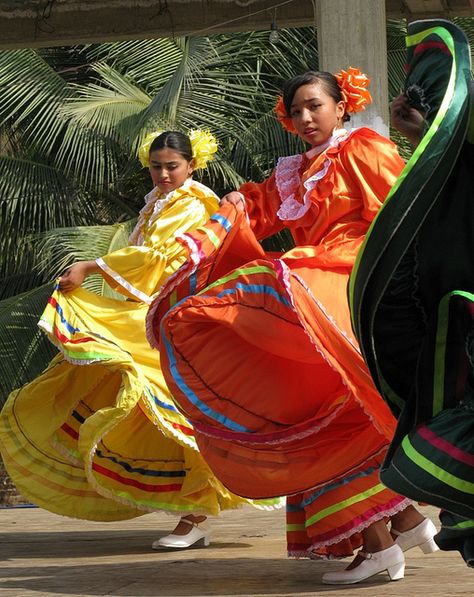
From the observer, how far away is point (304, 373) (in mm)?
4062

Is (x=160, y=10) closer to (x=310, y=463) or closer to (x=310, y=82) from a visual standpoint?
(x=310, y=82)

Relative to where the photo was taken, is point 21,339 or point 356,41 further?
point 21,339

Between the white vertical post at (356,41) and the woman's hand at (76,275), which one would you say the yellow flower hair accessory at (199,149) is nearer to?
the woman's hand at (76,275)

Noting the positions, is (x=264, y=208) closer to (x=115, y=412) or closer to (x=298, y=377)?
(x=298, y=377)

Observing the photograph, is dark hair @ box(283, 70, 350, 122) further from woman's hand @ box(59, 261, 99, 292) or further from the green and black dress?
the green and black dress

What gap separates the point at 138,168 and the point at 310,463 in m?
8.25

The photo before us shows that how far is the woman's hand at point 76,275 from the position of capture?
16.7ft

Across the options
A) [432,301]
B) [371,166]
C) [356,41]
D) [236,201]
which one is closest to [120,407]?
[236,201]

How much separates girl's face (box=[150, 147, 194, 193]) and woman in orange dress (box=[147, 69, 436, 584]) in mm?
1001

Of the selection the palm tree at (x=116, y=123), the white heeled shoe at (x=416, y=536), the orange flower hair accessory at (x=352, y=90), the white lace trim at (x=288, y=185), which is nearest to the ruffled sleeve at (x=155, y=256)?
the white lace trim at (x=288, y=185)

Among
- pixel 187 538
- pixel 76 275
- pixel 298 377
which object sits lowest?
pixel 187 538

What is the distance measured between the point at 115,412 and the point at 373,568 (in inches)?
49.0

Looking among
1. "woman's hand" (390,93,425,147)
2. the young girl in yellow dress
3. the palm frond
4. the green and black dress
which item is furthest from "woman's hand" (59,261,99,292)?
the palm frond

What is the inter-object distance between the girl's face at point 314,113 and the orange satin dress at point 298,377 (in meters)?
0.21
